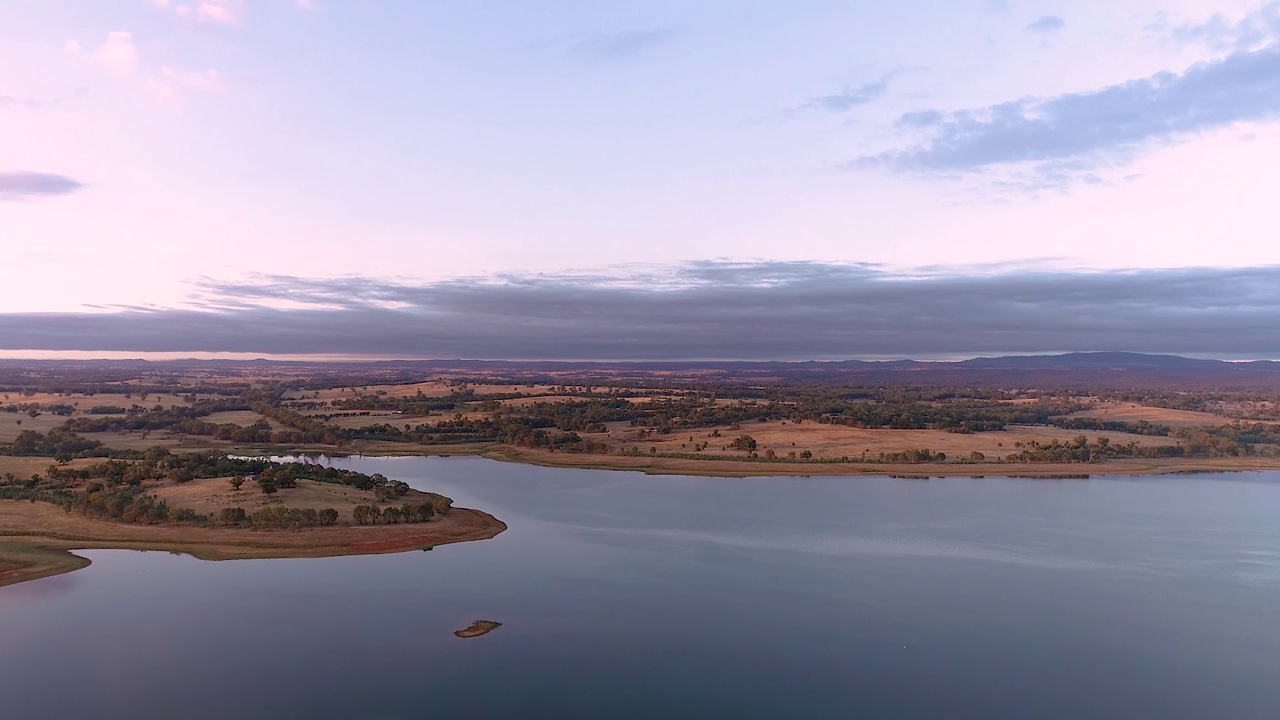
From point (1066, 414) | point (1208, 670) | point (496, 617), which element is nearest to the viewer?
point (1208, 670)

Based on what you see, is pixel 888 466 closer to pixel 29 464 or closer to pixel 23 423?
pixel 29 464

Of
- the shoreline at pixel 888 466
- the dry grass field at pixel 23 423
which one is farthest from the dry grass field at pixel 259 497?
the dry grass field at pixel 23 423

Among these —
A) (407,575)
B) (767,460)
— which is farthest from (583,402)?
(407,575)

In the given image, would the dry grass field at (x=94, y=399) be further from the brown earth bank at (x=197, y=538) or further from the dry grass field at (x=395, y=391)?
the brown earth bank at (x=197, y=538)

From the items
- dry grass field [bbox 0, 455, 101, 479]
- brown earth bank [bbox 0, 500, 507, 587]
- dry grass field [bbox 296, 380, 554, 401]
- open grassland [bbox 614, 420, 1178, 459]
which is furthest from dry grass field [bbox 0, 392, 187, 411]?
brown earth bank [bbox 0, 500, 507, 587]

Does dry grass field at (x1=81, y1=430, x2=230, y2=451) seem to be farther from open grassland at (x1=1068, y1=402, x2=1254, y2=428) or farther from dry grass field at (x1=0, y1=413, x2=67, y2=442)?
open grassland at (x1=1068, y1=402, x2=1254, y2=428)

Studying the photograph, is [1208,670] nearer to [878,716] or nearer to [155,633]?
[878,716]
